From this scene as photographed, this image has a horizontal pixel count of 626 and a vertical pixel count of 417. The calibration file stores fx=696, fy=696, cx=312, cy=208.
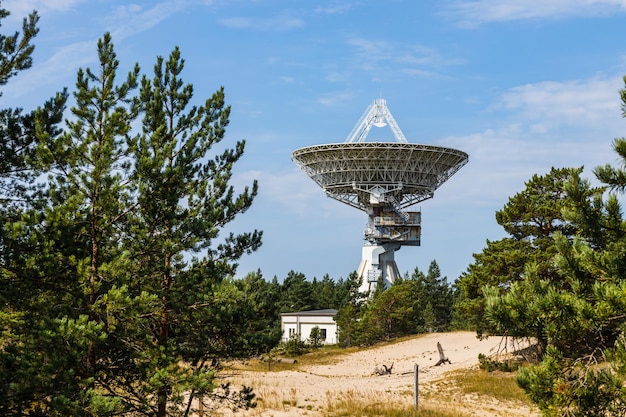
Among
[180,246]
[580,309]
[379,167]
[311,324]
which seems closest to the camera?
[580,309]

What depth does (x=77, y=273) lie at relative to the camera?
11.7m

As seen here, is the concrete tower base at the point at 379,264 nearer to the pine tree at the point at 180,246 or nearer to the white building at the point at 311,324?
the white building at the point at 311,324

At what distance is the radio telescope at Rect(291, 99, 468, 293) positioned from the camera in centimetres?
4725

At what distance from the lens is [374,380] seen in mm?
33125

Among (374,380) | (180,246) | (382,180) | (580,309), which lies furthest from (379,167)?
(580,309)

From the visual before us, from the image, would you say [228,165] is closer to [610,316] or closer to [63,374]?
[63,374]

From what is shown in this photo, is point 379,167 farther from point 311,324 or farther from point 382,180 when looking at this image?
point 311,324

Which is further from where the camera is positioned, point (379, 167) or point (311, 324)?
point (311, 324)

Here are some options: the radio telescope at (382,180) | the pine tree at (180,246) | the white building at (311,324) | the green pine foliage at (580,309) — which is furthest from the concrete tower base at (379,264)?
the green pine foliage at (580,309)

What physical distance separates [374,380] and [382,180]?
61.8 ft

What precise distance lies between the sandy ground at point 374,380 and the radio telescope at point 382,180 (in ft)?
24.7

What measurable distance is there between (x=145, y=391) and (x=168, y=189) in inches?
150

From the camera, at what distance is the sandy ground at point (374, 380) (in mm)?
22703

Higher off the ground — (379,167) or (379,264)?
(379,167)
